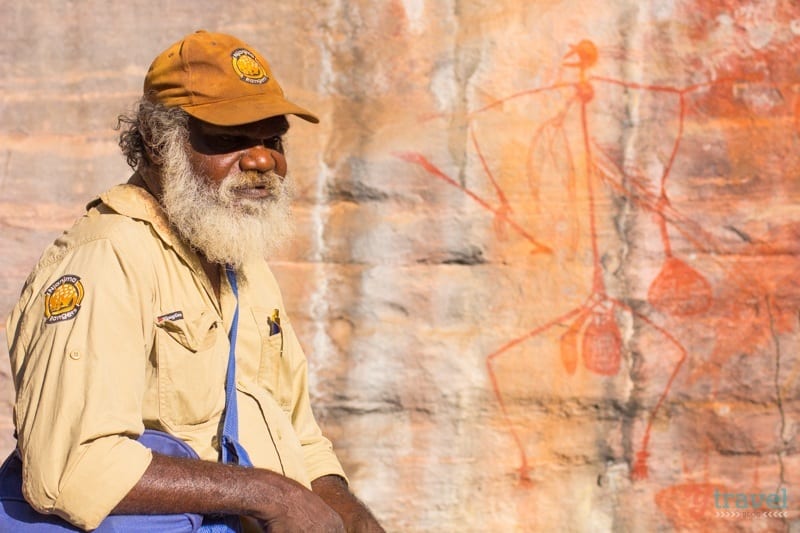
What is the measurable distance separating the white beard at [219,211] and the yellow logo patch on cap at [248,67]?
0.69 ft

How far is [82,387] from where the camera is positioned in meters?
1.76

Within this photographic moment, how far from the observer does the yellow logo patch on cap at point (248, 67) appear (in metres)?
2.11

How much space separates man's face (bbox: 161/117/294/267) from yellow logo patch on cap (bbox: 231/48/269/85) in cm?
10

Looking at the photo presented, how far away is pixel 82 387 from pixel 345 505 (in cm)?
78

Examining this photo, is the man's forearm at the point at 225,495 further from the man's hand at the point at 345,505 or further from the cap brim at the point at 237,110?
the cap brim at the point at 237,110

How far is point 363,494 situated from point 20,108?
194 centimetres

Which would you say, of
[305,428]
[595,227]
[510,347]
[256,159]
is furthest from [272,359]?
[595,227]

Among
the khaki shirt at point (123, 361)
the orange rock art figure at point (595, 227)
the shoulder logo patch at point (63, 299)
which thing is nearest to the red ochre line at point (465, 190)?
the orange rock art figure at point (595, 227)

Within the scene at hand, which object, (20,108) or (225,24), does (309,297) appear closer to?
(225,24)

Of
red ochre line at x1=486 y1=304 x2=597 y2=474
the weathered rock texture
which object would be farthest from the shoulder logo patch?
red ochre line at x1=486 y1=304 x2=597 y2=474

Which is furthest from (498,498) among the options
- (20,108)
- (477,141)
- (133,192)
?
(20,108)

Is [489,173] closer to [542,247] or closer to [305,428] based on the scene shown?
[542,247]

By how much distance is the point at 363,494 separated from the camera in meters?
3.55

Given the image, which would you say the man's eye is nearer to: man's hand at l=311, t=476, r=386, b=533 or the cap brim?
the cap brim
